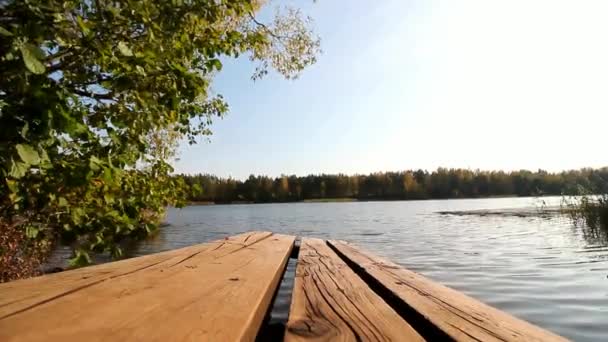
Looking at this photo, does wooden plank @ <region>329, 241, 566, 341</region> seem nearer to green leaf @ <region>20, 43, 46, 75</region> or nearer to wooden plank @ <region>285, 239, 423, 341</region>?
wooden plank @ <region>285, 239, 423, 341</region>

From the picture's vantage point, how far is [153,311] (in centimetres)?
143

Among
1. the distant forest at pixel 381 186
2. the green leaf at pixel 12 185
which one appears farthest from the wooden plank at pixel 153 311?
the distant forest at pixel 381 186

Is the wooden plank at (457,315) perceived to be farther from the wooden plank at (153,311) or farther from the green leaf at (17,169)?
the green leaf at (17,169)

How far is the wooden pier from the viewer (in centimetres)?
123

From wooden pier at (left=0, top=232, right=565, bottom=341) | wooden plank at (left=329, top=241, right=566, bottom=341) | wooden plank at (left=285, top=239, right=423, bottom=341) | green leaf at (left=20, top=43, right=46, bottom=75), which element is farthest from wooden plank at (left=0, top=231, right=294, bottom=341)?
green leaf at (left=20, top=43, right=46, bottom=75)

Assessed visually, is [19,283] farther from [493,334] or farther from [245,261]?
[493,334]

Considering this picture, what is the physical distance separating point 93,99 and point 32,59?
1.85m

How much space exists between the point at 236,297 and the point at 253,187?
11952cm

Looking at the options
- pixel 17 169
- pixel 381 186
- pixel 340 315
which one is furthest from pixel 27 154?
pixel 381 186

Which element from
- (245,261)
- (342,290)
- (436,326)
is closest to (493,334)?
(436,326)

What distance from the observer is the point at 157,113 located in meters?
3.30

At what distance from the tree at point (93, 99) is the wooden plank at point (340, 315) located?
148cm

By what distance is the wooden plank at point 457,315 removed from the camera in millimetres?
1329

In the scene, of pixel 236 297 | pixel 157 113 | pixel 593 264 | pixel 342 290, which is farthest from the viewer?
pixel 593 264
